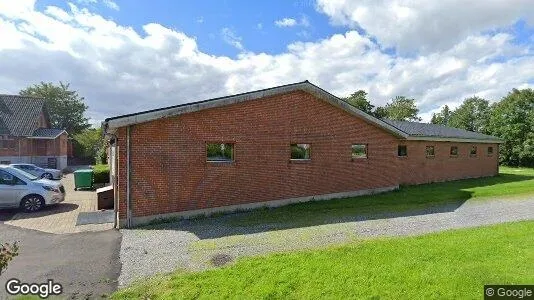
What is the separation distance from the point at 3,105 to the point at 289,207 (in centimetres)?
3573

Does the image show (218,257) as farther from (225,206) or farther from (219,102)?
(219,102)

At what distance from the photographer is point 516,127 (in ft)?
136

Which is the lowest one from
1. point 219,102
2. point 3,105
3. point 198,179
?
point 198,179

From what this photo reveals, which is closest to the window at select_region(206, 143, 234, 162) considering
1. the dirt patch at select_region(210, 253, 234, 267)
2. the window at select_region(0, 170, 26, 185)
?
the dirt patch at select_region(210, 253, 234, 267)

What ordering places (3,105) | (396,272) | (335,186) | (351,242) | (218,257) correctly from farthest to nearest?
(3,105) → (335,186) → (351,242) → (218,257) → (396,272)

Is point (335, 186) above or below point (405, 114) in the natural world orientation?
below

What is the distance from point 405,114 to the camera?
5994 centimetres

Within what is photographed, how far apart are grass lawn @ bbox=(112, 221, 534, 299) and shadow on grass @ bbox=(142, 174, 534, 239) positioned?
2934 millimetres

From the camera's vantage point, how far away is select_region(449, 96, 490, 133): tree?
2146 inches

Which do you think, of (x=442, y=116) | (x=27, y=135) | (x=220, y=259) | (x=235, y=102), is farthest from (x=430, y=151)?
(x=442, y=116)

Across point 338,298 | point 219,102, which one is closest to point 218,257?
point 338,298

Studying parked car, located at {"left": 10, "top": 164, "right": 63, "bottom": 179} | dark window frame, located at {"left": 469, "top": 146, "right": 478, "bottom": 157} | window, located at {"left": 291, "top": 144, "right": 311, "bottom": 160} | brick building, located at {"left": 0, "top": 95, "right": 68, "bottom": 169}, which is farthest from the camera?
brick building, located at {"left": 0, "top": 95, "right": 68, "bottom": 169}

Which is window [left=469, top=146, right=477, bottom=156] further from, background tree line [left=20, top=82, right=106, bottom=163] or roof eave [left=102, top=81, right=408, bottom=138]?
background tree line [left=20, top=82, right=106, bottom=163]

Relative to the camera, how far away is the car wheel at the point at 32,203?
12.5m
